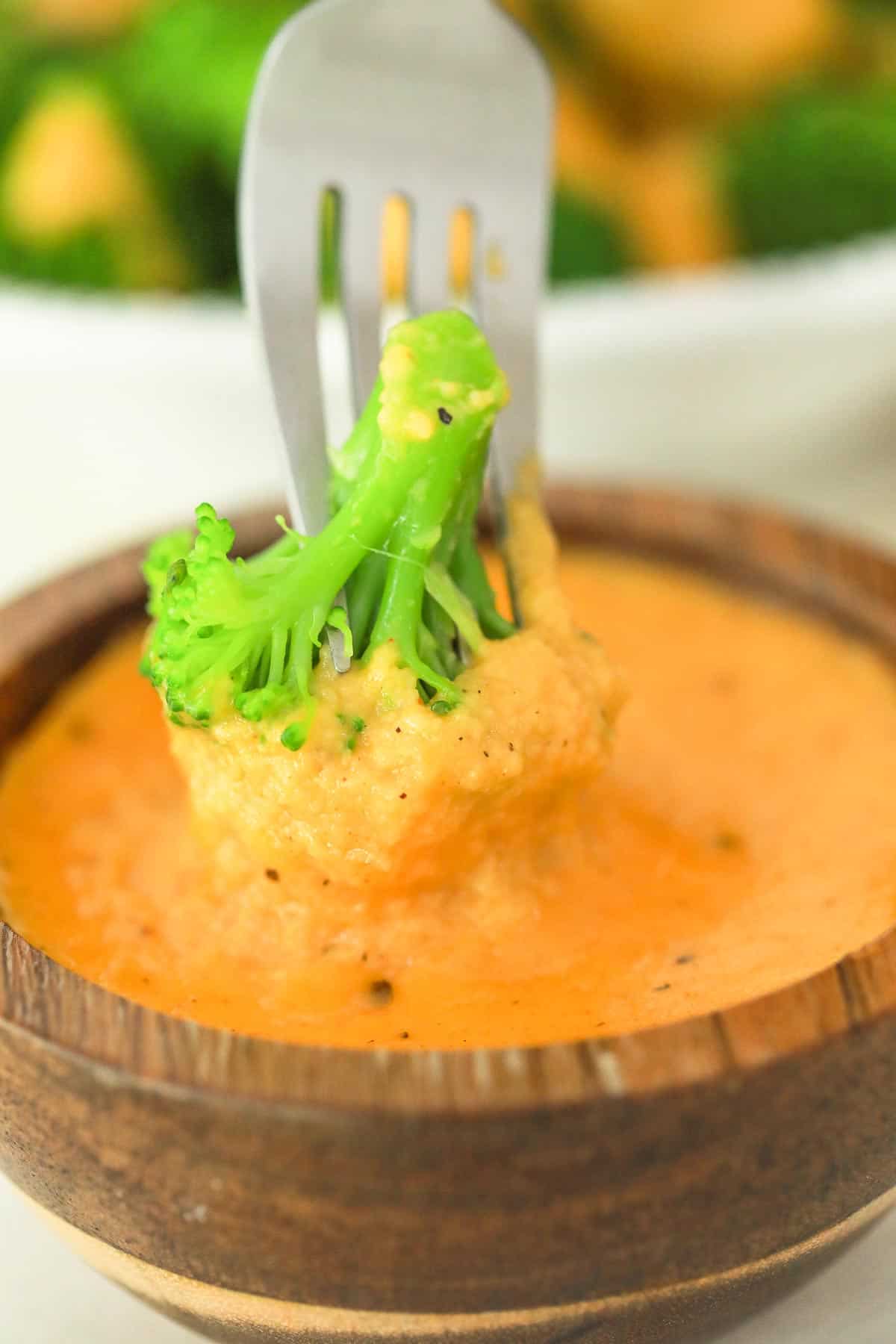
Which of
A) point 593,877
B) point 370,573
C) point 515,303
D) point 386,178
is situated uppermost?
point 386,178

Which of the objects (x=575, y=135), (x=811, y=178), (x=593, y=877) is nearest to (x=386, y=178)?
(x=593, y=877)

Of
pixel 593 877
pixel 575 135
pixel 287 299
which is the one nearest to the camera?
pixel 593 877

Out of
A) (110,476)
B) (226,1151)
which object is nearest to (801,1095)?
(226,1151)

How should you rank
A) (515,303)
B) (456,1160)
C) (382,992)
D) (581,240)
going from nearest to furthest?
(456,1160), (382,992), (515,303), (581,240)

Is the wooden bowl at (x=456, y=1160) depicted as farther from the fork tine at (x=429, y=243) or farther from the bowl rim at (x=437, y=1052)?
the fork tine at (x=429, y=243)

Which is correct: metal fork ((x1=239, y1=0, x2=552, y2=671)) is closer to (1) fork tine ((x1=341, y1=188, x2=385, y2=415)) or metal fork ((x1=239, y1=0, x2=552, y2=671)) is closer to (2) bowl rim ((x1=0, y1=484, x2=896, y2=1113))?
(1) fork tine ((x1=341, y1=188, x2=385, y2=415))

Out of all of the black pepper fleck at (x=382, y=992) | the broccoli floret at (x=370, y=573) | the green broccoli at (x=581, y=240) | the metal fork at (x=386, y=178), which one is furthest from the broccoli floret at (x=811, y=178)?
the black pepper fleck at (x=382, y=992)

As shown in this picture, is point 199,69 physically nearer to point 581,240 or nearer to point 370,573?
point 581,240

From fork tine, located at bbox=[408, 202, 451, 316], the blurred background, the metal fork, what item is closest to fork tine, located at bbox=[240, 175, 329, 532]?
the metal fork

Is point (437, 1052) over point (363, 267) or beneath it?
beneath
